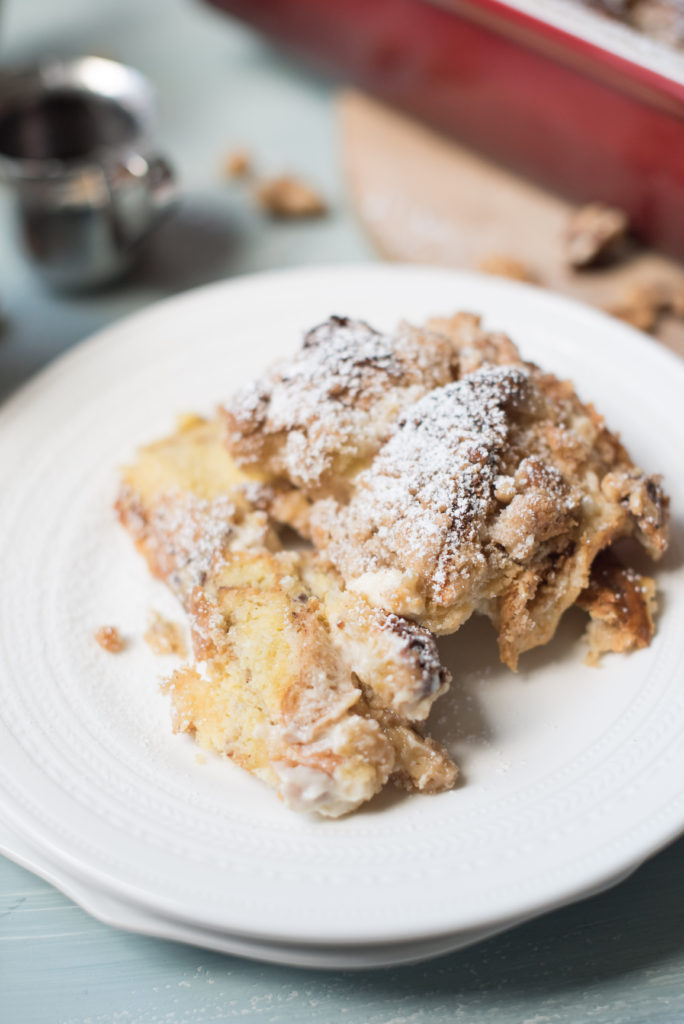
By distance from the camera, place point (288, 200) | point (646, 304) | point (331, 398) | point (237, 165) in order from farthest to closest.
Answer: point (237, 165) → point (288, 200) → point (646, 304) → point (331, 398)

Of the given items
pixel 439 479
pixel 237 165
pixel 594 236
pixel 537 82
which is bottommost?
pixel 237 165

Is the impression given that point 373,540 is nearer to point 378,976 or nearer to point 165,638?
point 165,638

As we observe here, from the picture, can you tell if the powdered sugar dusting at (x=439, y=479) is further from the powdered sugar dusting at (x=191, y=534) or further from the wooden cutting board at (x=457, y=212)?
the wooden cutting board at (x=457, y=212)

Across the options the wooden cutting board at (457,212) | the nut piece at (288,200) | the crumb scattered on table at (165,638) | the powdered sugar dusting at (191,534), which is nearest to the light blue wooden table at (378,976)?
the crumb scattered on table at (165,638)

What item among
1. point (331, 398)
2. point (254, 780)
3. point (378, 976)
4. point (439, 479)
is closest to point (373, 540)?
point (439, 479)

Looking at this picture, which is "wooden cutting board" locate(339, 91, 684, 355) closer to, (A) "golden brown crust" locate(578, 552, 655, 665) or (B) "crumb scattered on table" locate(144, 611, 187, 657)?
(A) "golden brown crust" locate(578, 552, 655, 665)

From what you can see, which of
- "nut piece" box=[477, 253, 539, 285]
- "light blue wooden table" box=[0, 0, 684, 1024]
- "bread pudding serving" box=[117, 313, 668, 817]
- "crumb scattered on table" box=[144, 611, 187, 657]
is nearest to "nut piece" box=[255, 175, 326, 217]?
"nut piece" box=[477, 253, 539, 285]

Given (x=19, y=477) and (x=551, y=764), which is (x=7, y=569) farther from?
(x=551, y=764)
